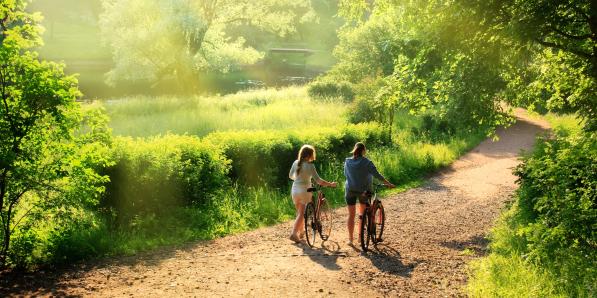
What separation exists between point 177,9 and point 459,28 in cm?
2708

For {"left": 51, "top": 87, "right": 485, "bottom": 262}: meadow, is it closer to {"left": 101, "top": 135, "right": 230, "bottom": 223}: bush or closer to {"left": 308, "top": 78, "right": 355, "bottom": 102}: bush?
{"left": 101, "top": 135, "right": 230, "bottom": 223}: bush

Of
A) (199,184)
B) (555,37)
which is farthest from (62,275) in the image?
(555,37)

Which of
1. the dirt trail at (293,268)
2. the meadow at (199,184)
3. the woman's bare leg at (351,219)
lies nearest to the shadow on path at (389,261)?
the dirt trail at (293,268)

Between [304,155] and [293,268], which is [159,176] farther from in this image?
[293,268]

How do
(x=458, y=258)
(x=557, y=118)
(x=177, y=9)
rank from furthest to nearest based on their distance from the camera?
(x=177, y=9) → (x=557, y=118) → (x=458, y=258)

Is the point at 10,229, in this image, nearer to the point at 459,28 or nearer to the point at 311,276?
the point at 311,276

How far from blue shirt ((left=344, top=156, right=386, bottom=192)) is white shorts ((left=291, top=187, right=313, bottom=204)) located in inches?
32.2

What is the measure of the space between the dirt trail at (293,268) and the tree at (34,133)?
1.17 m

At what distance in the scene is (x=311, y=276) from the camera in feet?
24.2

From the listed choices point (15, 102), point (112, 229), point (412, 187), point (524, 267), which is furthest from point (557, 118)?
point (15, 102)

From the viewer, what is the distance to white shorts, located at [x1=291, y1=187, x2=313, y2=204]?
9062 mm

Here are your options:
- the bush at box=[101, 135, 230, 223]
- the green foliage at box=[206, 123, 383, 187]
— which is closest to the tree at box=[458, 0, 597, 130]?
the green foliage at box=[206, 123, 383, 187]

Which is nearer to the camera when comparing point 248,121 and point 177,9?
point 248,121

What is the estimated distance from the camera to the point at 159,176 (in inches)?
396
